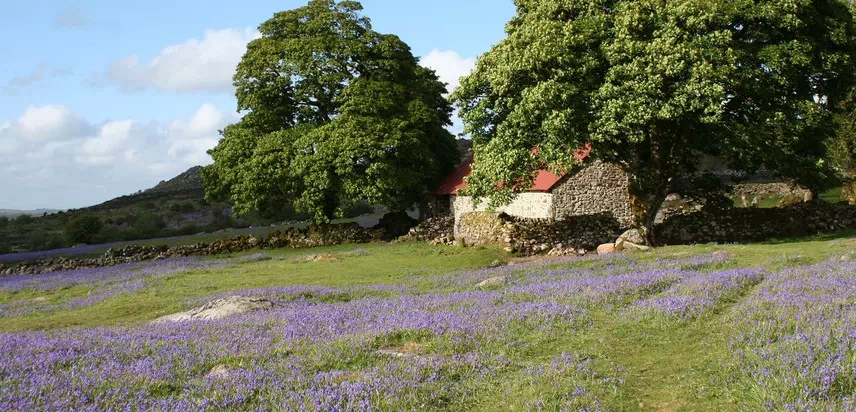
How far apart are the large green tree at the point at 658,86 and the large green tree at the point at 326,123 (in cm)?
1053

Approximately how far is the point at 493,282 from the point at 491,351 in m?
9.22

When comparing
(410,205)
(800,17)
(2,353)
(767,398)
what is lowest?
(767,398)

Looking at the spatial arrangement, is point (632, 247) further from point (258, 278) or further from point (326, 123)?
point (326, 123)

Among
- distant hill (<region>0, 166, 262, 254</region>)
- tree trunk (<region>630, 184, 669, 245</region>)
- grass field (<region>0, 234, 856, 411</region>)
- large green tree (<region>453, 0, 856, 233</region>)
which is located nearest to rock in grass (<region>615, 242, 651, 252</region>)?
tree trunk (<region>630, 184, 669, 245</region>)

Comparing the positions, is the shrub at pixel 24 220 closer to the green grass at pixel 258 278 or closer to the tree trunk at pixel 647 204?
the green grass at pixel 258 278

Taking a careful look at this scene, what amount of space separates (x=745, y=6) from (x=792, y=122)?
5777mm

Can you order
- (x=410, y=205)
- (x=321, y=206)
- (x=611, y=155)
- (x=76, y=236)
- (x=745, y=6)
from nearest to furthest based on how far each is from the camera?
(x=745, y=6) < (x=611, y=155) < (x=321, y=206) < (x=410, y=205) < (x=76, y=236)

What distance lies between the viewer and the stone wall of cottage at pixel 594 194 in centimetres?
3400

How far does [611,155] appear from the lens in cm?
2917

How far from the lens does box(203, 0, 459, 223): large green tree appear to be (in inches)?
1501

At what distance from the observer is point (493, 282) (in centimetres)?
1809

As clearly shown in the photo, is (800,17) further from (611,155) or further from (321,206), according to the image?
(321,206)

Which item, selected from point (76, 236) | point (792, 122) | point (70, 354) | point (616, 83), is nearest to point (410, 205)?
point (616, 83)

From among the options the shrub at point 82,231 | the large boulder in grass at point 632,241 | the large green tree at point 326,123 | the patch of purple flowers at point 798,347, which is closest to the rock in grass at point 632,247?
the large boulder in grass at point 632,241
